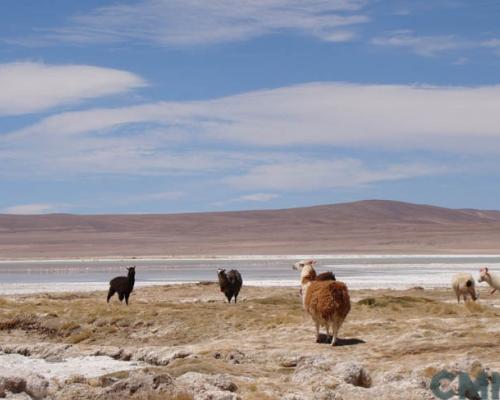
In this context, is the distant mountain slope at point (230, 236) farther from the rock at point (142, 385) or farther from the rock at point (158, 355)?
the rock at point (142, 385)

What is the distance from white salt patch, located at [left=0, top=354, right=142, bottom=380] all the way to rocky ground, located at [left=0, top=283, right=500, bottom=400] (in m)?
0.02

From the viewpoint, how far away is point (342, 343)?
1588cm

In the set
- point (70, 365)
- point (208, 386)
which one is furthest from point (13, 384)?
point (70, 365)

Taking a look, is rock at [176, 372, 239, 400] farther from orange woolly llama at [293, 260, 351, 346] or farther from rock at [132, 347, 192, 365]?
rock at [132, 347, 192, 365]

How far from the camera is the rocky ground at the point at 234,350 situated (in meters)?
11.0

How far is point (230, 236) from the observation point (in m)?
156

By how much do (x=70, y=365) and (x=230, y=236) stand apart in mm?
140226

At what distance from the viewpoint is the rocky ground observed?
1102 cm

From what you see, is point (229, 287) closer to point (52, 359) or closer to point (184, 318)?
point (184, 318)

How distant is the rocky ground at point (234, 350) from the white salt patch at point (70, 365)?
0.02 m

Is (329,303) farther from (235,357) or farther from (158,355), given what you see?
(158,355)

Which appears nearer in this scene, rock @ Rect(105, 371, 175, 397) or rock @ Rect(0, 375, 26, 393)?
rock @ Rect(0, 375, 26, 393)

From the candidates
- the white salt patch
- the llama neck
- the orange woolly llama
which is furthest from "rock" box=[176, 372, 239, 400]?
the llama neck

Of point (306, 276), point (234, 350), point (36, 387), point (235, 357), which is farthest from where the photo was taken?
point (306, 276)
